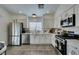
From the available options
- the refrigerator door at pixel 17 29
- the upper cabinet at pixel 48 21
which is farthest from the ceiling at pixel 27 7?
the upper cabinet at pixel 48 21

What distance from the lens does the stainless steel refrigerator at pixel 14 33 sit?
7570mm

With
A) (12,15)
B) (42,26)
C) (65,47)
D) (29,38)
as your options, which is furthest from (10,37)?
(65,47)

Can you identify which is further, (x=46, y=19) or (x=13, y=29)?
(x=46, y=19)

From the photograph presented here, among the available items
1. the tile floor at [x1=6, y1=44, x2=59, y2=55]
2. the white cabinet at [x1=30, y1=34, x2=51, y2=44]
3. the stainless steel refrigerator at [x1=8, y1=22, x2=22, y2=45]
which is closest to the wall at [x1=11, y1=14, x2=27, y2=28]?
the stainless steel refrigerator at [x1=8, y1=22, x2=22, y2=45]

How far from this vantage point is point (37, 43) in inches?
306

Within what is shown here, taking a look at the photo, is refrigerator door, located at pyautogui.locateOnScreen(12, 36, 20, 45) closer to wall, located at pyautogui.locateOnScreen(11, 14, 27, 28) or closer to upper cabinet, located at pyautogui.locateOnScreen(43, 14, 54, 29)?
wall, located at pyautogui.locateOnScreen(11, 14, 27, 28)

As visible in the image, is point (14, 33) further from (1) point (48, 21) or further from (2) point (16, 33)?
(1) point (48, 21)

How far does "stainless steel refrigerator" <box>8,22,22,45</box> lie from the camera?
757 centimetres

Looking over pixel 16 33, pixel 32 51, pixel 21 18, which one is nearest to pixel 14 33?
pixel 16 33

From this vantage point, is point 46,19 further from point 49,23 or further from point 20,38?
point 20,38

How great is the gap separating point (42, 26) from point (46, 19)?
751mm
